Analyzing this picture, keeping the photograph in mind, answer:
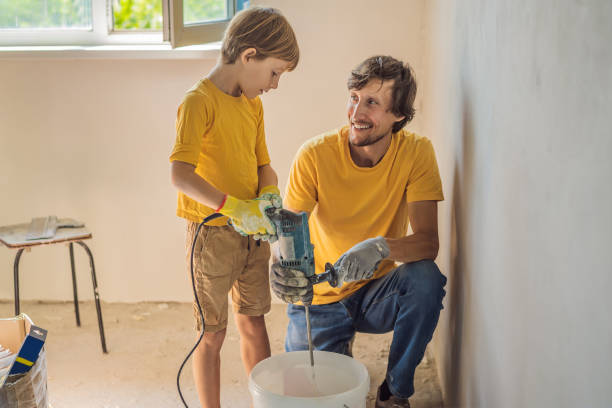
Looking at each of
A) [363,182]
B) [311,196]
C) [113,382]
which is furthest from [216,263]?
[113,382]

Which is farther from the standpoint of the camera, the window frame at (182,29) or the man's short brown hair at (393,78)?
the window frame at (182,29)

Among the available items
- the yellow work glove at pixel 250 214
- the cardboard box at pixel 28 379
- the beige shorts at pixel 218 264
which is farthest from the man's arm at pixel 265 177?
the cardboard box at pixel 28 379

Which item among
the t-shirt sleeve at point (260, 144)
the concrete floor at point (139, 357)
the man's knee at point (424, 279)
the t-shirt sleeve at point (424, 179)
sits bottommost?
the concrete floor at point (139, 357)

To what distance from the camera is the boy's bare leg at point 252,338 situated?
6.18ft

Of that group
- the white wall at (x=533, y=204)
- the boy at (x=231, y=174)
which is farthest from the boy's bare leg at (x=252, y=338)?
the white wall at (x=533, y=204)

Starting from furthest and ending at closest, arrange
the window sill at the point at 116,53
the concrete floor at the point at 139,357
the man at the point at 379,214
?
the window sill at the point at 116,53
the concrete floor at the point at 139,357
the man at the point at 379,214

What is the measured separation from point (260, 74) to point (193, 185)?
35 centimetres

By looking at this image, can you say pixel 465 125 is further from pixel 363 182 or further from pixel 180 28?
pixel 180 28

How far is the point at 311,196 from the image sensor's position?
1.88m

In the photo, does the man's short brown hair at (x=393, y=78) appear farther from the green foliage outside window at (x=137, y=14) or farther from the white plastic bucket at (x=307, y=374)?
the green foliage outside window at (x=137, y=14)

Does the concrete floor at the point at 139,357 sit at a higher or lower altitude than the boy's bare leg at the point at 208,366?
lower

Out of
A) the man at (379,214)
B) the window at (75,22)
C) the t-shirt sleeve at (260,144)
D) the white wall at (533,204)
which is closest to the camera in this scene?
the white wall at (533,204)

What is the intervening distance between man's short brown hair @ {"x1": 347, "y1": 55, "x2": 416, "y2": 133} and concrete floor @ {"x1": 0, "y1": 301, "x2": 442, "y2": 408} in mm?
937

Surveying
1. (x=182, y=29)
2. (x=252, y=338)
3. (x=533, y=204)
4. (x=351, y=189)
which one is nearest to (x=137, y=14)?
(x=182, y=29)
